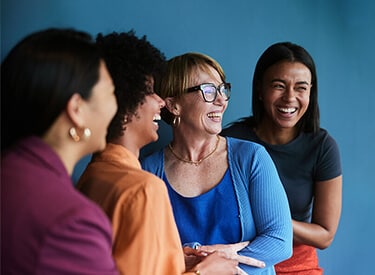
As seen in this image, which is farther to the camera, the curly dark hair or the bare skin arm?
the bare skin arm

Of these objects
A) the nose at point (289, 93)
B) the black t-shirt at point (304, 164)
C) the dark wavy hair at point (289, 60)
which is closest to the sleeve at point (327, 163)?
the black t-shirt at point (304, 164)

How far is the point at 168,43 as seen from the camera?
2.37 meters

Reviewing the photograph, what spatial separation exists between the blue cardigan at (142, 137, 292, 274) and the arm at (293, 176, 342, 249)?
1.33 ft

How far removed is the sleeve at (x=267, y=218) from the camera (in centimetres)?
190

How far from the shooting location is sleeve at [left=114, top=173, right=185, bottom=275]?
1.29m

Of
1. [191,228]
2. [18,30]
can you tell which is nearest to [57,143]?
[18,30]

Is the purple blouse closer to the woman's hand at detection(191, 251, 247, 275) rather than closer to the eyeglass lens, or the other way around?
the woman's hand at detection(191, 251, 247, 275)

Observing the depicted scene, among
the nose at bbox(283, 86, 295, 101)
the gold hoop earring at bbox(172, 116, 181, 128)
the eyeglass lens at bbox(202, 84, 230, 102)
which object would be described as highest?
the nose at bbox(283, 86, 295, 101)

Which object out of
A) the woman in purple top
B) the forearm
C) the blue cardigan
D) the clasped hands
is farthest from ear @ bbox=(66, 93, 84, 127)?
the forearm

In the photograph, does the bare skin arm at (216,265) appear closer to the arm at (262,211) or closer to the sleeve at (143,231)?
the arm at (262,211)

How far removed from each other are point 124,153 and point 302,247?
114cm

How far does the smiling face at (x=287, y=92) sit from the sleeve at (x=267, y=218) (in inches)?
19.3

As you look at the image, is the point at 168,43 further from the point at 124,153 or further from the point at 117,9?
the point at 124,153

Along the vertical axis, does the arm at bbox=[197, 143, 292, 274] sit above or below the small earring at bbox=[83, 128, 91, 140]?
below
